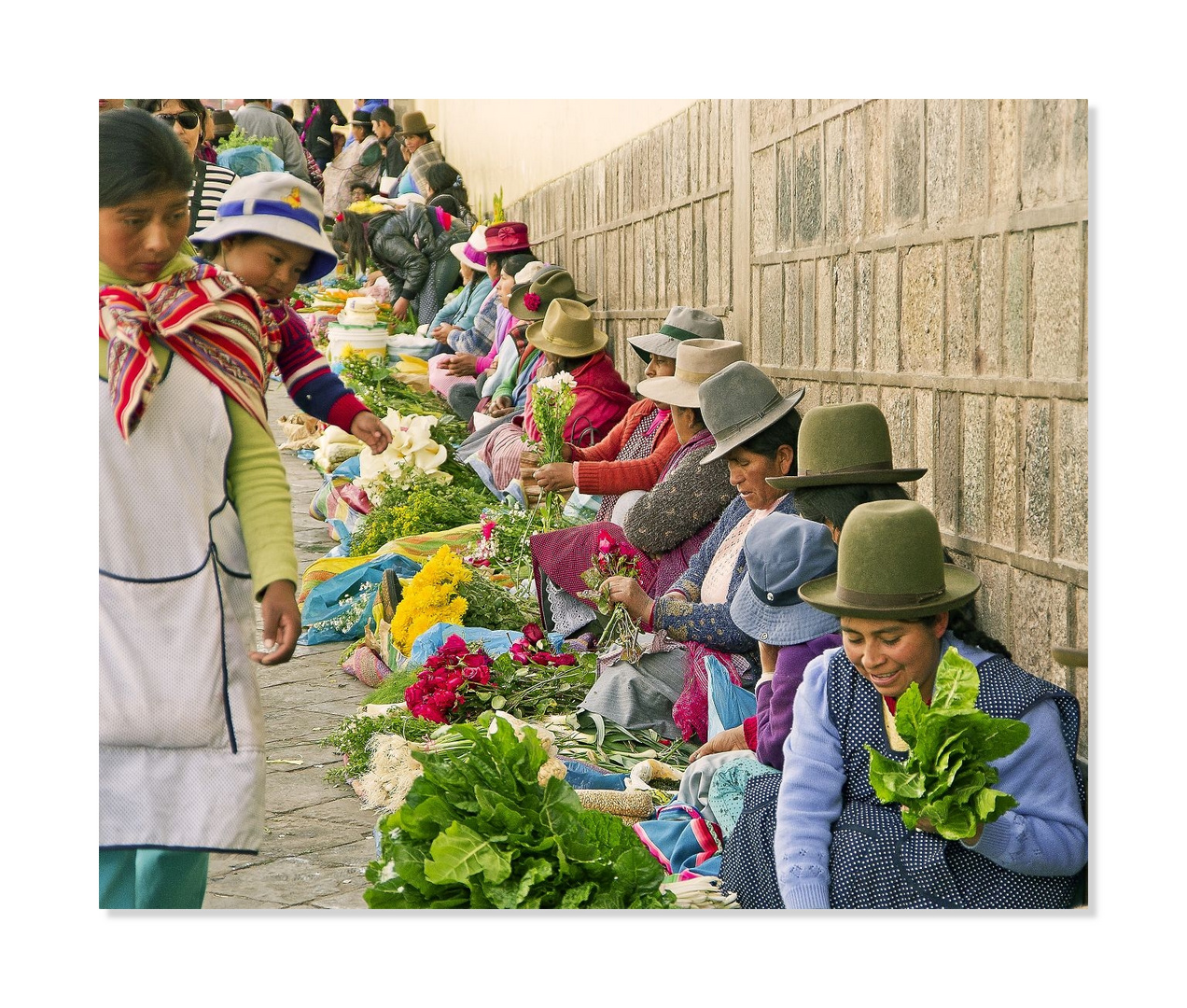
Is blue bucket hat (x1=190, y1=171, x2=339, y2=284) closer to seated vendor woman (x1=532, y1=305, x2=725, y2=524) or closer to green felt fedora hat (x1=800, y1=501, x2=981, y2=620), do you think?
green felt fedora hat (x1=800, y1=501, x2=981, y2=620)

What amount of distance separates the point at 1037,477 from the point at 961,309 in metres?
0.47

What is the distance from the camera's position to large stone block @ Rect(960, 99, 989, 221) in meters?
3.20

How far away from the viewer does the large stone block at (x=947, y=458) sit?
336 centimetres

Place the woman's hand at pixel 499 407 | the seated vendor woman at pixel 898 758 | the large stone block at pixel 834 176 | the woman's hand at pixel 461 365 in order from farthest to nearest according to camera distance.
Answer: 1. the woman's hand at pixel 461 365
2. the woman's hand at pixel 499 407
3. the large stone block at pixel 834 176
4. the seated vendor woman at pixel 898 758

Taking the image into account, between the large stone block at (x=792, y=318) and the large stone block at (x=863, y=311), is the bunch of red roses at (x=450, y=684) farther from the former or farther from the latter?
the large stone block at (x=863, y=311)

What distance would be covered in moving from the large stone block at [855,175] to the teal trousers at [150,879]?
239 cm

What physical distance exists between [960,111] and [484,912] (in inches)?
87.9

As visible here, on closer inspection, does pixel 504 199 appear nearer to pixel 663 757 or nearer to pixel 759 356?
pixel 759 356

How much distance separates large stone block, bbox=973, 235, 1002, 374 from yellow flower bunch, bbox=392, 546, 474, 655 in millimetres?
2132

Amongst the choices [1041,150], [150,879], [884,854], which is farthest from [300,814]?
[1041,150]

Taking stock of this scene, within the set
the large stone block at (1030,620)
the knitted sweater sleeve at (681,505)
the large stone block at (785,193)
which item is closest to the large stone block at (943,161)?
the large stone block at (785,193)

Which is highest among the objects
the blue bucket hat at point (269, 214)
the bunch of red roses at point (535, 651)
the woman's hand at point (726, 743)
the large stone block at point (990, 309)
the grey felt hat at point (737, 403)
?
the blue bucket hat at point (269, 214)

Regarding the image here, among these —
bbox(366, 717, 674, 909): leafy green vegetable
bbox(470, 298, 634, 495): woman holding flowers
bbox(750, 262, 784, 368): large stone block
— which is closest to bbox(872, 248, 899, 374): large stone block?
bbox(750, 262, 784, 368): large stone block
